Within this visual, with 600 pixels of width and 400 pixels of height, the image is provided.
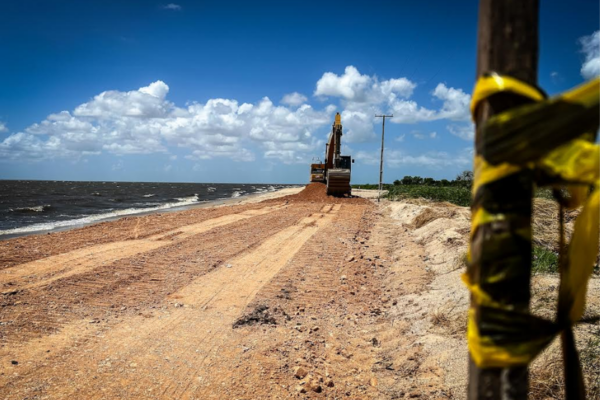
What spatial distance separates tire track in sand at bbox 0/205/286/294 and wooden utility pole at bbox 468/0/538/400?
7.14 m

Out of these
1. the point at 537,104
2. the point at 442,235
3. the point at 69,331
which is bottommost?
the point at 69,331

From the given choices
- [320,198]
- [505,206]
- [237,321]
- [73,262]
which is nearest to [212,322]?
[237,321]

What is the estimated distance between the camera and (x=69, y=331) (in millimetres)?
4754

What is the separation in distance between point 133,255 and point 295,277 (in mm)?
4049

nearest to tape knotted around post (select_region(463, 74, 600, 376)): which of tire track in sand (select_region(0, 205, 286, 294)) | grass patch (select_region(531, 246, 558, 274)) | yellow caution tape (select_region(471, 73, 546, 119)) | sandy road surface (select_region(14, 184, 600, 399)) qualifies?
yellow caution tape (select_region(471, 73, 546, 119))

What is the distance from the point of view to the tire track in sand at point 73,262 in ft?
22.0

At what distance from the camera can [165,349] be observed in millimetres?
4352

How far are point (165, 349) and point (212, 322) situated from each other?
0.84 meters

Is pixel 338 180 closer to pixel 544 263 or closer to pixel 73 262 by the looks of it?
pixel 73 262

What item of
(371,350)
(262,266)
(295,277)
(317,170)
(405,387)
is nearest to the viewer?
(405,387)

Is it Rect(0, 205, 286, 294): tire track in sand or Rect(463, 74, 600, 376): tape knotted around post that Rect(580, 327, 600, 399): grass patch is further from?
Rect(0, 205, 286, 294): tire track in sand

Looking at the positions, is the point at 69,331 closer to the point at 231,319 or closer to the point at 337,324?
the point at 231,319

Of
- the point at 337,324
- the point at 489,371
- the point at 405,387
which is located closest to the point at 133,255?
the point at 337,324

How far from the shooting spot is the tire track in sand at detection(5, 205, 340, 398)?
361cm
